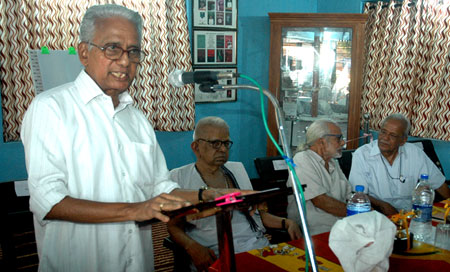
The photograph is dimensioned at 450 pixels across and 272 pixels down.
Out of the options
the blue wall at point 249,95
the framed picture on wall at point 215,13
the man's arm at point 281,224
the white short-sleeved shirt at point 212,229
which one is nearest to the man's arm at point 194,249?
the white short-sleeved shirt at point 212,229

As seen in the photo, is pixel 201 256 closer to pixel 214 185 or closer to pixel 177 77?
pixel 214 185

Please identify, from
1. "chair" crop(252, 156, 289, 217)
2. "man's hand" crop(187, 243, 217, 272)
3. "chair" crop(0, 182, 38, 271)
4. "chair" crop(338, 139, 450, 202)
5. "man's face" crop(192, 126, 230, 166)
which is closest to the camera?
"chair" crop(0, 182, 38, 271)

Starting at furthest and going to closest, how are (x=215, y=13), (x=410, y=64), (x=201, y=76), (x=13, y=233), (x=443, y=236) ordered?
(x=215, y=13) < (x=410, y=64) < (x=13, y=233) < (x=443, y=236) < (x=201, y=76)

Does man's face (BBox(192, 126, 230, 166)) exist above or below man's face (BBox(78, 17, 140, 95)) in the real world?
below

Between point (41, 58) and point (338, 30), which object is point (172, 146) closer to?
point (41, 58)

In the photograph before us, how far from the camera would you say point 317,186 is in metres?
2.48

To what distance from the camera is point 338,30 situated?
4938mm

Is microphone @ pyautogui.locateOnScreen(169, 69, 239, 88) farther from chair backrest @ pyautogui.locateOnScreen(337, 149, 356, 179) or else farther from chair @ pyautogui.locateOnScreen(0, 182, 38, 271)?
chair backrest @ pyautogui.locateOnScreen(337, 149, 356, 179)

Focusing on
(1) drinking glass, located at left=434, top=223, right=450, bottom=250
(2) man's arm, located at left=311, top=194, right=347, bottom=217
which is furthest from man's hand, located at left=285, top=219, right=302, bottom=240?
(1) drinking glass, located at left=434, top=223, right=450, bottom=250

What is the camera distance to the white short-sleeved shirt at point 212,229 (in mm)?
2205

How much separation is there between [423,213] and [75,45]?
317 centimetres

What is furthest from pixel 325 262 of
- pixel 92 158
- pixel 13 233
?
pixel 13 233

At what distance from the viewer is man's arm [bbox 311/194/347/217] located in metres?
2.46

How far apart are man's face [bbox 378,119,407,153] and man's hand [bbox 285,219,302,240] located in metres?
1.08
